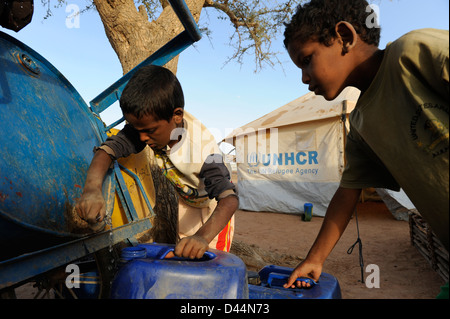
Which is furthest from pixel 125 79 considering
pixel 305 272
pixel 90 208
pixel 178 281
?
pixel 305 272

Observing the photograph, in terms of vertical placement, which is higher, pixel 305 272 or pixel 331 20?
pixel 331 20

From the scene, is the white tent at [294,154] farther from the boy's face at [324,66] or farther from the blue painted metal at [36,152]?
the blue painted metal at [36,152]

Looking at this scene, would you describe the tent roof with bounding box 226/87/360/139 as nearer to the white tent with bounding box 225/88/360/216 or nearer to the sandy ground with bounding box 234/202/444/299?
the white tent with bounding box 225/88/360/216

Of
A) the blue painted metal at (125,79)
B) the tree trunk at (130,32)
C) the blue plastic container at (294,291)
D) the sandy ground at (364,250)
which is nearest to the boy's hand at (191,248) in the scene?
the blue plastic container at (294,291)

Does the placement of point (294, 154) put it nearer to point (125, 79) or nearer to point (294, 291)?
point (125, 79)

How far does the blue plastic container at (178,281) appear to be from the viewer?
91 cm

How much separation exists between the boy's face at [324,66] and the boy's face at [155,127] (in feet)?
2.34

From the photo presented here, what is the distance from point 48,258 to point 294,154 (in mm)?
7463

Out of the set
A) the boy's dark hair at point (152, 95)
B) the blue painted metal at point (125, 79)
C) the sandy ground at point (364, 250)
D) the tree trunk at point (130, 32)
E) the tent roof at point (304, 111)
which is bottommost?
the sandy ground at point (364, 250)

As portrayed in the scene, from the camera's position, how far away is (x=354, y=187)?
1243 millimetres

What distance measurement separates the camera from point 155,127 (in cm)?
148

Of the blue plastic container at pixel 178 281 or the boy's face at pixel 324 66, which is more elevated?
the boy's face at pixel 324 66

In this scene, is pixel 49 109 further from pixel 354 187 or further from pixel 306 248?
pixel 306 248
